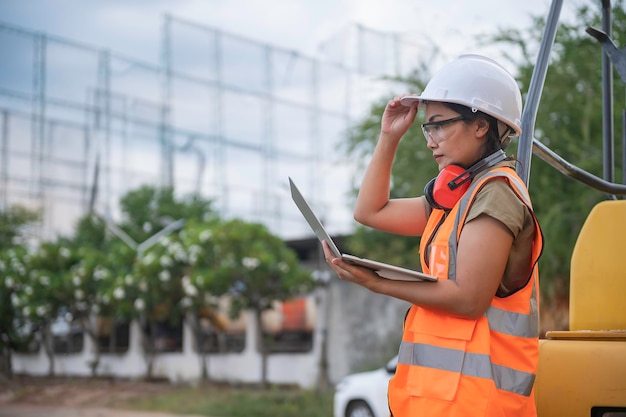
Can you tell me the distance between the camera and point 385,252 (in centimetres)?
2158

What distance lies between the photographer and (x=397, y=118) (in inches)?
111

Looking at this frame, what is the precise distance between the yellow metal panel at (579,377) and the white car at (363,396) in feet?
29.5

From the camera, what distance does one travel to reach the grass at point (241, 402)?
17.6 metres

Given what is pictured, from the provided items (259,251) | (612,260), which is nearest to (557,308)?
(259,251)

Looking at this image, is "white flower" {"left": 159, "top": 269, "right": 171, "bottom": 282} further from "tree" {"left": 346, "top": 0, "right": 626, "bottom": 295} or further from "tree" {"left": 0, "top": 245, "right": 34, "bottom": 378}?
"tree" {"left": 346, "top": 0, "right": 626, "bottom": 295}

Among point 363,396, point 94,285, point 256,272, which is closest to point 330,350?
point 256,272

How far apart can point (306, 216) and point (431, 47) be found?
14.3m

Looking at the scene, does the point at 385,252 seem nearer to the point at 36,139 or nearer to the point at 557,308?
the point at 557,308

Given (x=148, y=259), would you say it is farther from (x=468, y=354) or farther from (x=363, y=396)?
(x=468, y=354)

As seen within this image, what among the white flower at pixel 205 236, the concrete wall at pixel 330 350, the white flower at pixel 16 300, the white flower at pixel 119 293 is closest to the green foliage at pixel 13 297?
the white flower at pixel 16 300

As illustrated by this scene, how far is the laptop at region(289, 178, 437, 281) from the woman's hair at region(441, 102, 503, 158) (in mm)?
445

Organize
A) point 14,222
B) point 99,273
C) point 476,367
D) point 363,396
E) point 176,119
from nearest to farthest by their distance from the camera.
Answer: point 476,367, point 363,396, point 99,273, point 14,222, point 176,119

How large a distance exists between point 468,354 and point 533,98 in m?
1.11

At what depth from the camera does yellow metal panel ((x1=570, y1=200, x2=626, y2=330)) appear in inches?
118
